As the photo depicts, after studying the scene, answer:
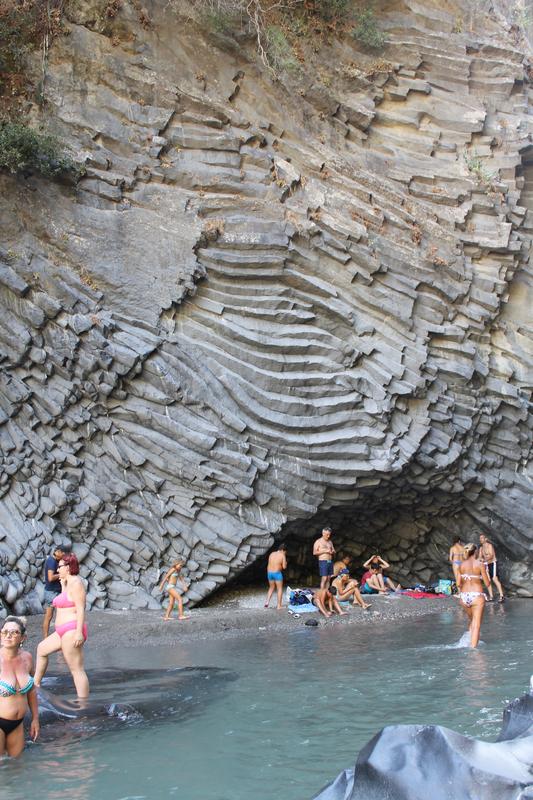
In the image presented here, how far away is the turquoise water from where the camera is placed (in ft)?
17.3

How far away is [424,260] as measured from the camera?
16.5 metres

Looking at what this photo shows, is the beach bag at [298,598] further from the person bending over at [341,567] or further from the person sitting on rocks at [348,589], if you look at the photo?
the person bending over at [341,567]

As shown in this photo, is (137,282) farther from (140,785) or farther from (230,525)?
(140,785)

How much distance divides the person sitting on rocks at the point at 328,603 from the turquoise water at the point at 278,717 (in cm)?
221

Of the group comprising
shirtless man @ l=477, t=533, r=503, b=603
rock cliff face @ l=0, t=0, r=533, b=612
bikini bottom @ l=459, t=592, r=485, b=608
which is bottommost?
bikini bottom @ l=459, t=592, r=485, b=608

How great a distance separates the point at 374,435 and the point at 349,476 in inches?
37.9

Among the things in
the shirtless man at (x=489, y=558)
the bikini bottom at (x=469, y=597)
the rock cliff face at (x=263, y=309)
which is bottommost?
the bikini bottom at (x=469, y=597)

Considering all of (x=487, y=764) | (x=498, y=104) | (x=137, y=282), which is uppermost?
(x=498, y=104)

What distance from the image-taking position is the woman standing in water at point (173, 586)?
1281 cm

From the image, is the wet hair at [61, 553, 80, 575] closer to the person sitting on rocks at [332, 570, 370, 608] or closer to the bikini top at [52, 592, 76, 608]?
the bikini top at [52, 592, 76, 608]

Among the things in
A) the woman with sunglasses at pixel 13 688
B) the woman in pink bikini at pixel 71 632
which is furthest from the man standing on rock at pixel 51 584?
the woman with sunglasses at pixel 13 688

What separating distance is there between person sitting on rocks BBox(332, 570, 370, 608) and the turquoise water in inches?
124

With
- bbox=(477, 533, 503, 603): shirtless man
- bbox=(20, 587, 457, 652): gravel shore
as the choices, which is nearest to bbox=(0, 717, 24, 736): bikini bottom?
bbox=(20, 587, 457, 652): gravel shore

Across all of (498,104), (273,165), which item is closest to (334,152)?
(273,165)
